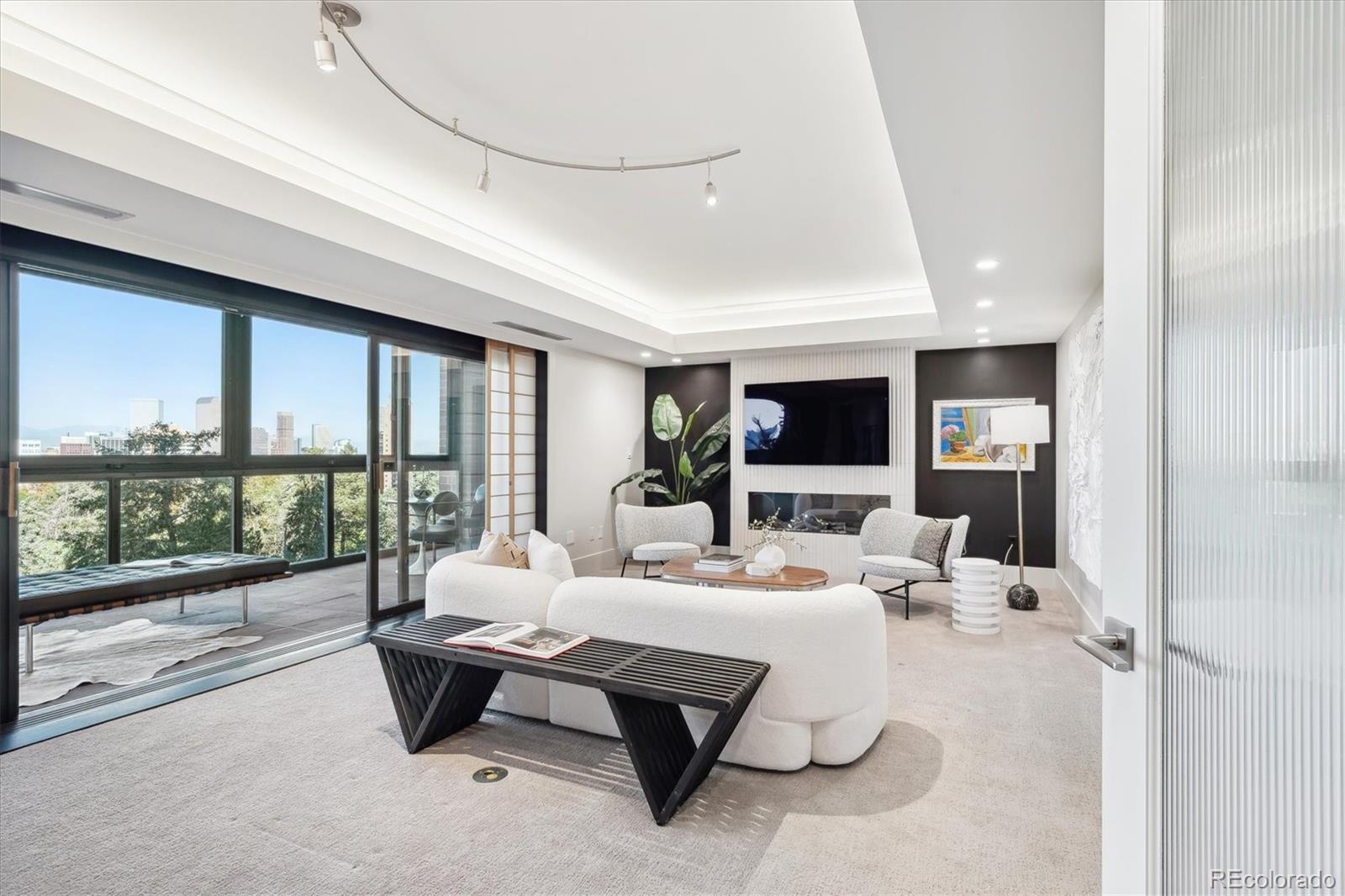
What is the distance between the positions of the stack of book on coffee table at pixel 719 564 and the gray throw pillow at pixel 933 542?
4.63 ft

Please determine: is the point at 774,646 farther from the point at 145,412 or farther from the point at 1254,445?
the point at 145,412

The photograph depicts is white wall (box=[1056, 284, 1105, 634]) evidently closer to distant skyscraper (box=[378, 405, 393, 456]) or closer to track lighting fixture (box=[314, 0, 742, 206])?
track lighting fixture (box=[314, 0, 742, 206])

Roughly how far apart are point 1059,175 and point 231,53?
3.27 metres

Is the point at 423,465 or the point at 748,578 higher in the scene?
the point at 423,465

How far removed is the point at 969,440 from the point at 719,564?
10.0 ft

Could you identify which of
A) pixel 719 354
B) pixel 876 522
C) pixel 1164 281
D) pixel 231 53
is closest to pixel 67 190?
pixel 231 53

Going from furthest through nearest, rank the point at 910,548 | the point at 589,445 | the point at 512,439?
the point at 589,445 < the point at 512,439 < the point at 910,548

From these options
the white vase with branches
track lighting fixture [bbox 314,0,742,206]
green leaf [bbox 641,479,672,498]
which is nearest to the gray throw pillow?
the white vase with branches

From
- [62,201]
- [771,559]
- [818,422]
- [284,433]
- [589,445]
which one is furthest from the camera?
[589,445]

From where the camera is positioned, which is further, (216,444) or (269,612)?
(216,444)

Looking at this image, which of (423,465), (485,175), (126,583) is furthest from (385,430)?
(485,175)

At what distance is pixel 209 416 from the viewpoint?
5.71 metres

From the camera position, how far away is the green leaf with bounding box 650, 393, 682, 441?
7379 millimetres

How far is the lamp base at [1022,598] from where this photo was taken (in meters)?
5.31
